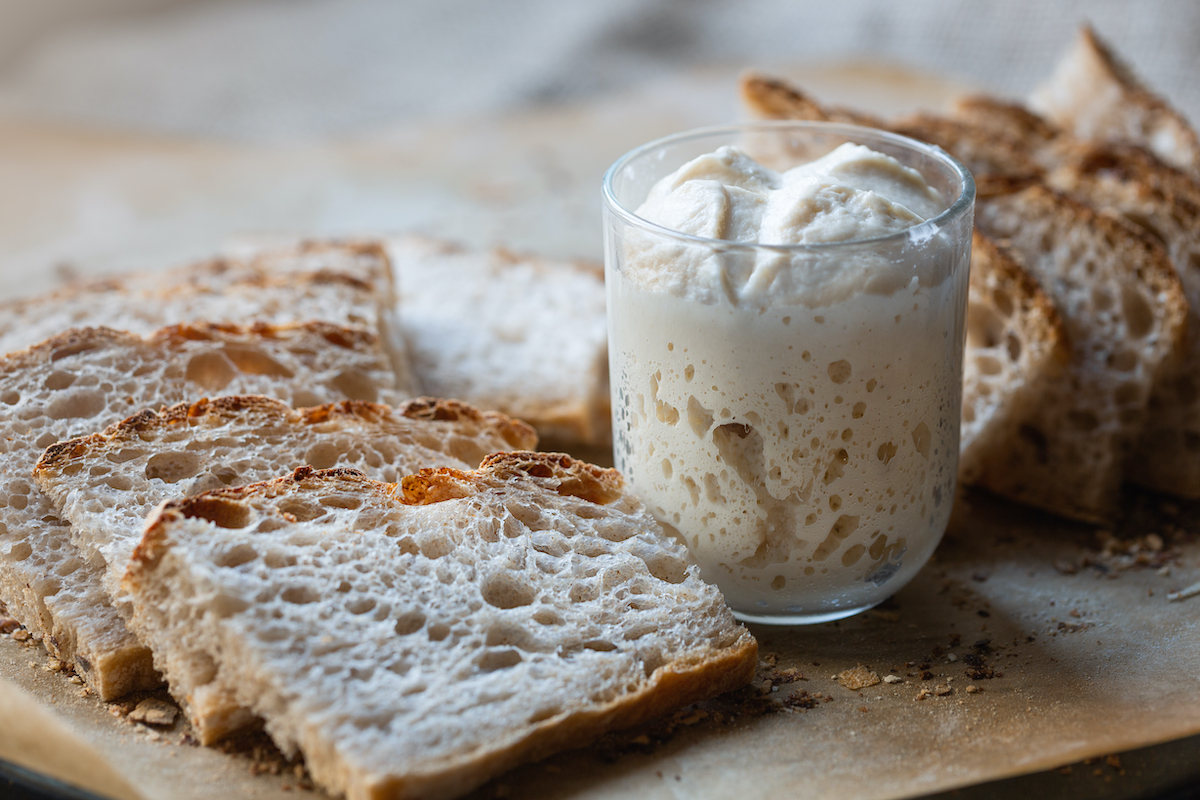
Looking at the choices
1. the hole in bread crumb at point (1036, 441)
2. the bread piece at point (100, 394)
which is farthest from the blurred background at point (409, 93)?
the hole in bread crumb at point (1036, 441)

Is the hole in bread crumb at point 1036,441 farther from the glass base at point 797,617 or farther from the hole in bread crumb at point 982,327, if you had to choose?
the glass base at point 797,617

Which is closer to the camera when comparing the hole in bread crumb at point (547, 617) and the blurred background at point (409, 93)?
the hole in bread crumb at point (547, 617)

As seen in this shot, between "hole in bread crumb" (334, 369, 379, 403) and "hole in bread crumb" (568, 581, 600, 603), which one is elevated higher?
"hole in bread crumb" (334, 369, 379, 403)

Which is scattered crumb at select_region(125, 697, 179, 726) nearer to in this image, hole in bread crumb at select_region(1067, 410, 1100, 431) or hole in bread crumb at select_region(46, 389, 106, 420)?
hole in bread crumb at select_region(46, 389, 106, 420)

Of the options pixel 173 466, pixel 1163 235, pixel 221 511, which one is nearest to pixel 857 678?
pixel 221 511

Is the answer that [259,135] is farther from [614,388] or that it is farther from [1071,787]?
[1071,787]

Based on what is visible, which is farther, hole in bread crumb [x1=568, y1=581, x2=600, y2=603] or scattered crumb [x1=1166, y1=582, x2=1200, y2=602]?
scattered crumb [x1=1166, y1=582, x2=1200, y2=602]

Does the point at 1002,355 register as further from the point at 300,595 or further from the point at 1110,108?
the point at 300,595

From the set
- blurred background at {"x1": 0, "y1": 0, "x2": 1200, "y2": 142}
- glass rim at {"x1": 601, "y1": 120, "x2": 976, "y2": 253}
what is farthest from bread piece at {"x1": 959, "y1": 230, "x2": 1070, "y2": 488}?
blurred background at {"x1": 0, "y1": 0, "x2": 1200, "y2": 142}
